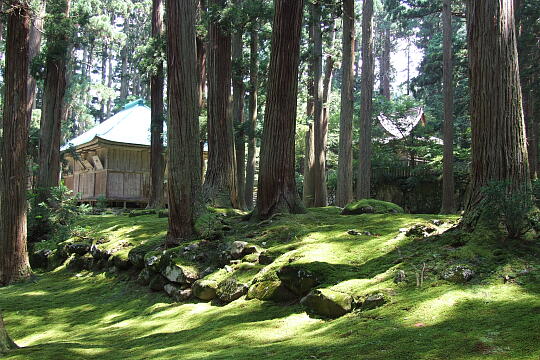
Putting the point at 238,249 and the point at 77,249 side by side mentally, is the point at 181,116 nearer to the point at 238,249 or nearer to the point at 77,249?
the point at 238,249

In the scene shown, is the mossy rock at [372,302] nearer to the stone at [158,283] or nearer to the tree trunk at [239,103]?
the stone at [158,283]

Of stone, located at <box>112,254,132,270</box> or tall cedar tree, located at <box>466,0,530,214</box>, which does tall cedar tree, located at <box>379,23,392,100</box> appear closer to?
stone, located at <box>112,254,132,270</box>

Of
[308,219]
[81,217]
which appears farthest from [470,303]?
[81,217]

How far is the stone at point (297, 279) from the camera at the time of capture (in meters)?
5.87

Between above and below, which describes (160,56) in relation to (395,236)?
above

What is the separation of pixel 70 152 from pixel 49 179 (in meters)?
8.01

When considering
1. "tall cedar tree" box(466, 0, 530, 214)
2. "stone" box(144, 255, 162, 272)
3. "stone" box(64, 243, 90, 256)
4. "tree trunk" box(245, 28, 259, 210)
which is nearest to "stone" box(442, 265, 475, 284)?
"tall cedar tree" box(466, 0, 530, 214)

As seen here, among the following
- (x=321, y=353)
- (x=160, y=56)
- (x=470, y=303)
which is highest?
(x=160, y=56)

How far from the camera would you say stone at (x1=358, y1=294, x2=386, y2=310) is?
483 cm

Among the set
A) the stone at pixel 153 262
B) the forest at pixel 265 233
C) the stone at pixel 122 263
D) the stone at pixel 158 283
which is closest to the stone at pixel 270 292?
the forest at pixel 265 233

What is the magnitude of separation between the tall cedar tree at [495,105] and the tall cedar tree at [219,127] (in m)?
7.26

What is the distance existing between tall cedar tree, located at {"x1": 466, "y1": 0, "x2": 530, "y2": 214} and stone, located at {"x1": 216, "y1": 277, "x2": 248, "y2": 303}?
3.28m

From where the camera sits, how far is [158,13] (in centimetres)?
1875

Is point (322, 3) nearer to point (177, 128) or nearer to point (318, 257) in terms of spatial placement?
point (177, 128)
